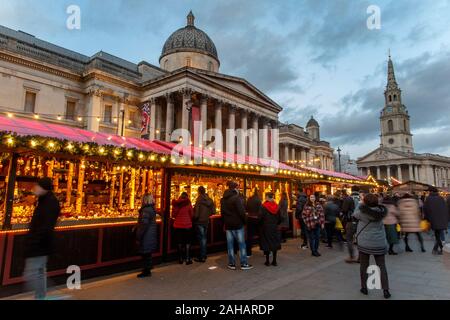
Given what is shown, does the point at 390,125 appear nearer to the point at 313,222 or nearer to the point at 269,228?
the point at 313,222

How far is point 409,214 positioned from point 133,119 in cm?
2841

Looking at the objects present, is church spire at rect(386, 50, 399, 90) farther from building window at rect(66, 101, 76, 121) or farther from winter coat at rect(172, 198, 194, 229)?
winter coat at rect(172, 198, 194, 229)

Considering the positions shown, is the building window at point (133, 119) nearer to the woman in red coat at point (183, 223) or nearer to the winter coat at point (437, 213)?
the woman in red coat at point (183, 223)

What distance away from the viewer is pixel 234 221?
7.40m

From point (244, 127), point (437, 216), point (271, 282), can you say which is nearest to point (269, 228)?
point (271, 282)

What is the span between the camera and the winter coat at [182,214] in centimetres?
772

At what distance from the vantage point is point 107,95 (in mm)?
28891

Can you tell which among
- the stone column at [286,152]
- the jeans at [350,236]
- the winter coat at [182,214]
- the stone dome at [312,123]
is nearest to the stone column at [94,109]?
the winter coat at [182,214]

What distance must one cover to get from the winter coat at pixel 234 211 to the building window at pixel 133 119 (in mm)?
25956

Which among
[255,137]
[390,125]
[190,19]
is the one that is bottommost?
[255,137]

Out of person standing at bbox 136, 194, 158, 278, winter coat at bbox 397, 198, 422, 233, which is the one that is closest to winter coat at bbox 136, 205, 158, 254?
person standing at bbox 136, 194, 158, 278

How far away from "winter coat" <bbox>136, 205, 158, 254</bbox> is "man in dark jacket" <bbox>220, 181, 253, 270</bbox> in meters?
1.90

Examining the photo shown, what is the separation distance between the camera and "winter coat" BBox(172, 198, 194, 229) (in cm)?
772
